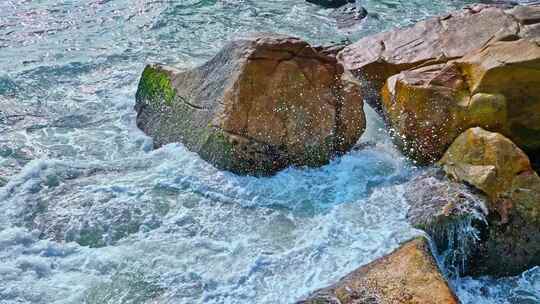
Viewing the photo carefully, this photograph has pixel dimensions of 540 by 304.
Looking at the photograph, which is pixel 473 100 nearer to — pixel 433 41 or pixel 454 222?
pixel 454 222

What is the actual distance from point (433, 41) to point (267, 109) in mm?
3185

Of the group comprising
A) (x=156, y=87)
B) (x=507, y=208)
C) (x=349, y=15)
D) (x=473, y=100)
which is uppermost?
(x=473, y=100)

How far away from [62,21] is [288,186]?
8947mm

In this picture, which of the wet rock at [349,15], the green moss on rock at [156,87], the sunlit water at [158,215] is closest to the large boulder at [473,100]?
the sunlit water at [158,215]

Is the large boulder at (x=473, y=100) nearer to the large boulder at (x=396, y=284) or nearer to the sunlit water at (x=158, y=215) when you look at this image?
the sunlit water at (x=158, y=215)

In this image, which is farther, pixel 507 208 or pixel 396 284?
pixel 507 208

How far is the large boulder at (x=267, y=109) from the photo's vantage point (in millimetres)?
6883

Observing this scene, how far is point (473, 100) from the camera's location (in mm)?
6797

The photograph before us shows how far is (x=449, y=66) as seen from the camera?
23.7 feet

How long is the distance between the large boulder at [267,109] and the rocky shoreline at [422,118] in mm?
13

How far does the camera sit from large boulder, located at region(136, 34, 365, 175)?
22.6 ft

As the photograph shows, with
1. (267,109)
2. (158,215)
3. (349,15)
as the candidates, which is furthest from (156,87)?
(349,15)

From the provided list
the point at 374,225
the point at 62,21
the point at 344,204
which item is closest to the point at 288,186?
the point at 344,204

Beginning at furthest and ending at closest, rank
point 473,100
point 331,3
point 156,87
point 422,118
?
1. point 331,3
2. point 156,87
3. point 422,118
4. point 473,100
